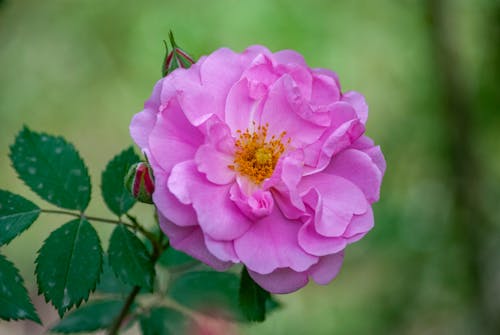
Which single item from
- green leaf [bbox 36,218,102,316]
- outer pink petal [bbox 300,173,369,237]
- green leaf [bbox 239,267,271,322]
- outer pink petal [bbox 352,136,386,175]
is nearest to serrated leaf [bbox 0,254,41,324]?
green leaf [bbox 36,218,102,316]

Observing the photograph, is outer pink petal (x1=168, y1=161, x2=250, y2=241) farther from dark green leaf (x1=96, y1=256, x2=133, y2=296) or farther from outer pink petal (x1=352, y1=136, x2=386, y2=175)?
dark green leaf (x1=96, y1=256, x2=133, y2=296)

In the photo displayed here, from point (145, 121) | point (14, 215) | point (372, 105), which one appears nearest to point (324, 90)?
point (145, 121)

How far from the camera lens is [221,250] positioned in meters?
0.85

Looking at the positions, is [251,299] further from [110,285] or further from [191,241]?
[110,285]

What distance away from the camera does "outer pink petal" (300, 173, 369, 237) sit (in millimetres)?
909

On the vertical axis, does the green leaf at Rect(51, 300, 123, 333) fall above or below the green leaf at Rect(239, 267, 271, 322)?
below

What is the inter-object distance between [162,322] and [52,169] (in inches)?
14.3

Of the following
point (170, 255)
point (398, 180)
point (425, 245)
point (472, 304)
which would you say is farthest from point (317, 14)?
point (170, 255)

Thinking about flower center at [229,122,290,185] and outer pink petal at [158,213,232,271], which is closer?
outer pink petal at [158,213,232,271]

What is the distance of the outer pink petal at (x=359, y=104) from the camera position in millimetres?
964

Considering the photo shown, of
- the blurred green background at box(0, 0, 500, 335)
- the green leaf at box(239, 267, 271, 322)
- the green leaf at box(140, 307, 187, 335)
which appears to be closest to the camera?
the green leaf at box(239, 267, 271, 322)

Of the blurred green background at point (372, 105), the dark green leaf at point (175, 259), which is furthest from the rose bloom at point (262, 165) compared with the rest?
the blurred green background at point (372, 105)

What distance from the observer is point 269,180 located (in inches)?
37.0

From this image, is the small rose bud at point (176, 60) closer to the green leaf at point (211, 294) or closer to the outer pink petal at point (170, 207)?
the outer pink petal at point (170, 207)
